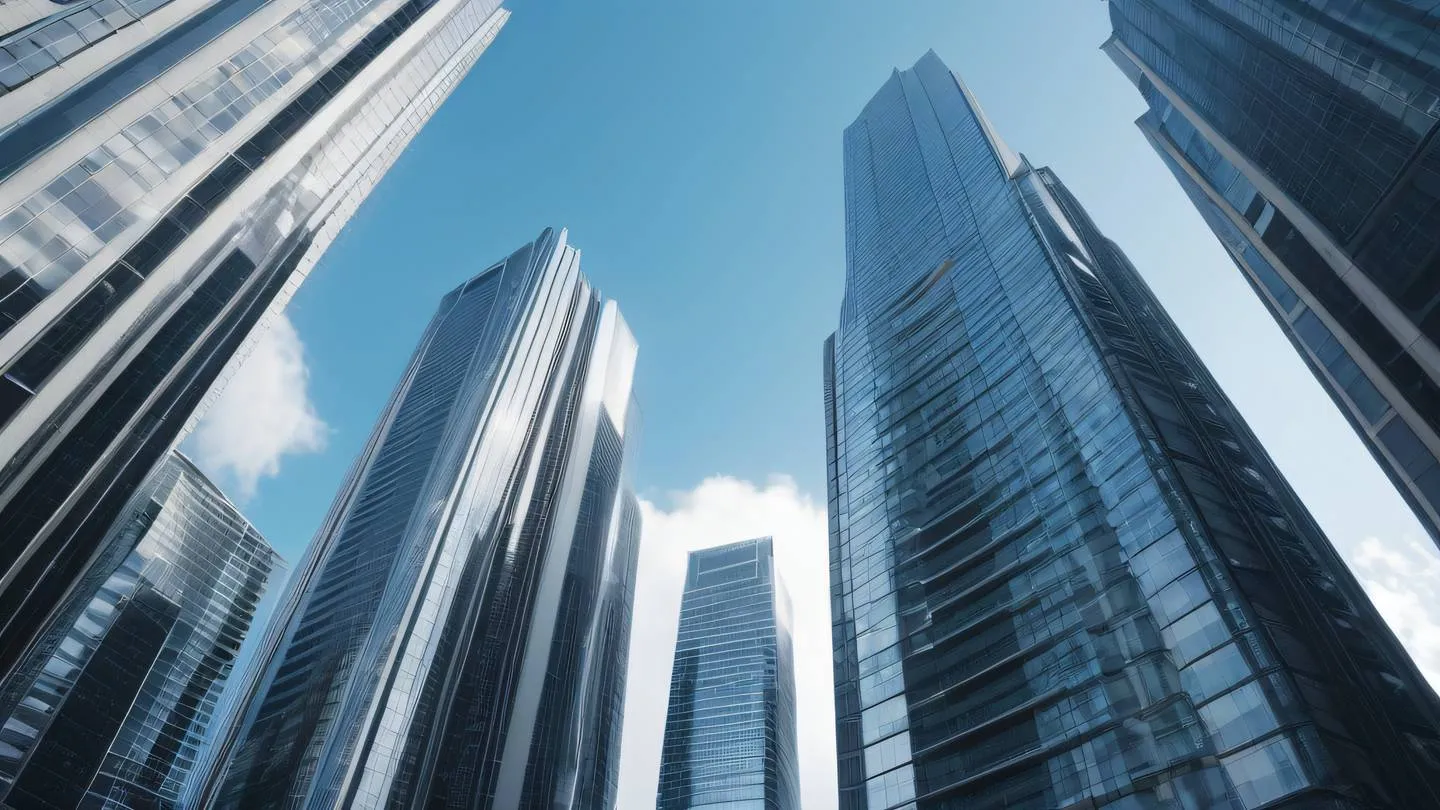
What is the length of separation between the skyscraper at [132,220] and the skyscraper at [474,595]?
35887 mm

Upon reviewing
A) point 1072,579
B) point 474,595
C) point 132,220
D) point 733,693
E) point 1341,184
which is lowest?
point 1072,579

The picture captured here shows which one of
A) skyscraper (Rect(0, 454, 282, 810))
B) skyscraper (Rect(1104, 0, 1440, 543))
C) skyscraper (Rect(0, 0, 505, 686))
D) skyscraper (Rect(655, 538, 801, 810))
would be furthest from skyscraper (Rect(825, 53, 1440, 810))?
skyscraper (Rect(655, 538, 801, 810))

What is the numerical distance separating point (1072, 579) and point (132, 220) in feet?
137

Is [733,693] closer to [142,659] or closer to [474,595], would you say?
[474,595]

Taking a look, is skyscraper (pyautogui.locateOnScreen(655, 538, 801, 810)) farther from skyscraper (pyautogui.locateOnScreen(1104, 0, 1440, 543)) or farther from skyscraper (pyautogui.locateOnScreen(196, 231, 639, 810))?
skyscraper (pyautogui.locateOnScreen(1104, 0, 1440, 543))

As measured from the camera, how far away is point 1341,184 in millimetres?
31266

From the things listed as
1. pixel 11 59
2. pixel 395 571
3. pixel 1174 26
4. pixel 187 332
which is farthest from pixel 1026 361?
pixel 395 571

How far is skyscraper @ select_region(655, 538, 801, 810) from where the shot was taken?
11500cm

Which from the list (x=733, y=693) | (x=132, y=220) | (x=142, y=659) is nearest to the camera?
(x=132, y=220)

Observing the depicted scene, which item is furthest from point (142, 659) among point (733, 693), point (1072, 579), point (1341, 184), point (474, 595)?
point (1341, 184)

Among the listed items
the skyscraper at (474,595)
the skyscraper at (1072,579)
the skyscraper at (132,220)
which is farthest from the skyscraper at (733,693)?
the skyscraper at (132,220)

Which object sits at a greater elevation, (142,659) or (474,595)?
(474,595)

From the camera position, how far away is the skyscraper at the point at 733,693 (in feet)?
377

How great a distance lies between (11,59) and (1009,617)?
4530 cm
